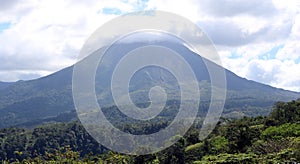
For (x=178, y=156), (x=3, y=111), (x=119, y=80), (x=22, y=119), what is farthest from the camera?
(x=3, y=111)

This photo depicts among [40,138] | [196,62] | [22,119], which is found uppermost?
[196,62]

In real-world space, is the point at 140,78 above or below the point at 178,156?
above

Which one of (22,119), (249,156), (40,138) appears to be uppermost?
(22,119)

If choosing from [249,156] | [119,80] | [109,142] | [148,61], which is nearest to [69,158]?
[119,80]

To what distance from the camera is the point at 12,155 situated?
55.6 meters

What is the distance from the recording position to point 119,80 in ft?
63.6

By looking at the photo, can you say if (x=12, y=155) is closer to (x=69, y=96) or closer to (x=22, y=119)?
(x=22, y=119)

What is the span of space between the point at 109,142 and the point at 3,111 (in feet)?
425

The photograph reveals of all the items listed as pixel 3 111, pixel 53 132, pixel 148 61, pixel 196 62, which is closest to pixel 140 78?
pixel 196 62

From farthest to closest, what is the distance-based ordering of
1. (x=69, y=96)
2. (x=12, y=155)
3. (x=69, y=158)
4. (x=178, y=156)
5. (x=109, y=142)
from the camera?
(x=69, y=96) < (x=12, y=155) < (x=109, y=142) < (x=178, y=156) < (x=69, y=158)

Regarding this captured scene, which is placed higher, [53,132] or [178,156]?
[53,132]

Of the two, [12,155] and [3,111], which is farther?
[3,111]

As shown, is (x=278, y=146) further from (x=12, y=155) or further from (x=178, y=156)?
(x=12, y=155)

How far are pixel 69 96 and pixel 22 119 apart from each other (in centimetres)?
4096
